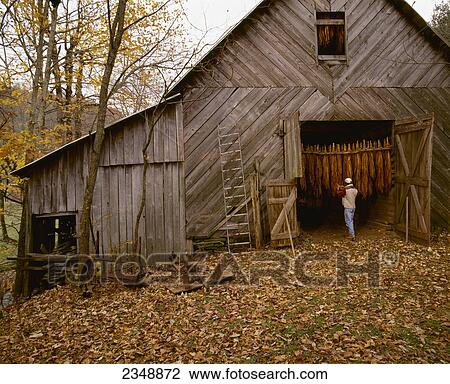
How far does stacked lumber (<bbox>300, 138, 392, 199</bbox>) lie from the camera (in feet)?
36.8

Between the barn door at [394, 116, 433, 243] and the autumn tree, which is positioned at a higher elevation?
the autumn tree

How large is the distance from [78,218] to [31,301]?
102 inches

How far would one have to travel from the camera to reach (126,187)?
31.8 ft

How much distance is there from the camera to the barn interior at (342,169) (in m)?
11.3

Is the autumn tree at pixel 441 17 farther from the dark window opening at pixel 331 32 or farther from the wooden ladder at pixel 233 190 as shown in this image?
the wooden ladder at pixel 233 190

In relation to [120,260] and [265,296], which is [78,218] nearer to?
[120,260]

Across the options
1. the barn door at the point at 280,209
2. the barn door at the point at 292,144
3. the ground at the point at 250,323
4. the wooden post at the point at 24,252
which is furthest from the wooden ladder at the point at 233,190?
the wooden post at the point at 24,252

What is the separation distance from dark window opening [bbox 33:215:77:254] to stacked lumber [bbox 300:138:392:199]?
8.80 m

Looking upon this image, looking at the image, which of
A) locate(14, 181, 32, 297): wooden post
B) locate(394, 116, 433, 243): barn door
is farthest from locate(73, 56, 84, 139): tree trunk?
locate(394, 116, 433, 243): barn door

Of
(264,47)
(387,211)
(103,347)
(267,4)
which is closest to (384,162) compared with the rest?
(387,211)

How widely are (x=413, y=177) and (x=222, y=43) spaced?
7153 millimetres

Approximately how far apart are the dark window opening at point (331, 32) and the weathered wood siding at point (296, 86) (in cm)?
22

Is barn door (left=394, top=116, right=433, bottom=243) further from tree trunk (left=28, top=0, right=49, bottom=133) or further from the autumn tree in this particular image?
tree trunk (left=28, top=0, right=49, bottom=133)
